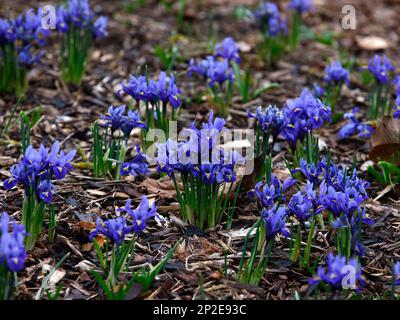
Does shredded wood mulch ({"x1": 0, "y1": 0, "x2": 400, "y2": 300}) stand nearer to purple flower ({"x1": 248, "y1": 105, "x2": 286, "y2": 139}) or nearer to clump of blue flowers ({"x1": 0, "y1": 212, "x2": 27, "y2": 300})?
clump of blue flowers ({"x1": 0, "y1": 212, "x2": 27, "y2": 300})

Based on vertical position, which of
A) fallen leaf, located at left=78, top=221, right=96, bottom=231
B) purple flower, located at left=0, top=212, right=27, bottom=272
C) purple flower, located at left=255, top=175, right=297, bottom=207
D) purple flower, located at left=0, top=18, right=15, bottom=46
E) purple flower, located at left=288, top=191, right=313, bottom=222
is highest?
purple flower, located at left=0, top=18, right=15, bottom=46

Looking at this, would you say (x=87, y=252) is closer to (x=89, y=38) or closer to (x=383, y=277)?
(x=383, y=277)

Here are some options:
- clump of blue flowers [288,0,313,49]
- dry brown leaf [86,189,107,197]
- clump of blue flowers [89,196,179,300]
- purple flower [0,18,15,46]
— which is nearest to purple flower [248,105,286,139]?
clump of blue flowers [89,196,179,300]

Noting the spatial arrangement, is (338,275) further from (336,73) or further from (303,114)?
(336,73)

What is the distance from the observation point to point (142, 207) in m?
2.94

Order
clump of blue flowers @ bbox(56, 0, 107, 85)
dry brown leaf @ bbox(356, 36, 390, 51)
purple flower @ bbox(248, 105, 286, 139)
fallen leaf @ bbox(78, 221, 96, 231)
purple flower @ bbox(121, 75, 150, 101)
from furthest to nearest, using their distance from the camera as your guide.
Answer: dry brown leaf @ bbox(356, 36, 390, 51)
clump of blue flowers @ bbox(56, 0, 107, 85)
purple flower @ bbox(121, 75, 150, 101)
purple flower @ bbox(248, 105, 286, 139)
fallen leaf @ bbox(78, 221, 96, 231)

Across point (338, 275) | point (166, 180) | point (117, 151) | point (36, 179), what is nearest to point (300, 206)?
point (338, 275)

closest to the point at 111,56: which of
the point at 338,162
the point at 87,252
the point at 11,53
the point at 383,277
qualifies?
the point at 11,53

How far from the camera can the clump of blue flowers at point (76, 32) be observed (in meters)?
4.68

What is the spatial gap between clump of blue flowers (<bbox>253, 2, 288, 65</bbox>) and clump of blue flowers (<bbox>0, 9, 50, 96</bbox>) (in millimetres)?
1888

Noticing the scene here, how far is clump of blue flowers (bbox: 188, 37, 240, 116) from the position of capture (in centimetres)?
437

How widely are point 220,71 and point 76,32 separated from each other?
117 cm
